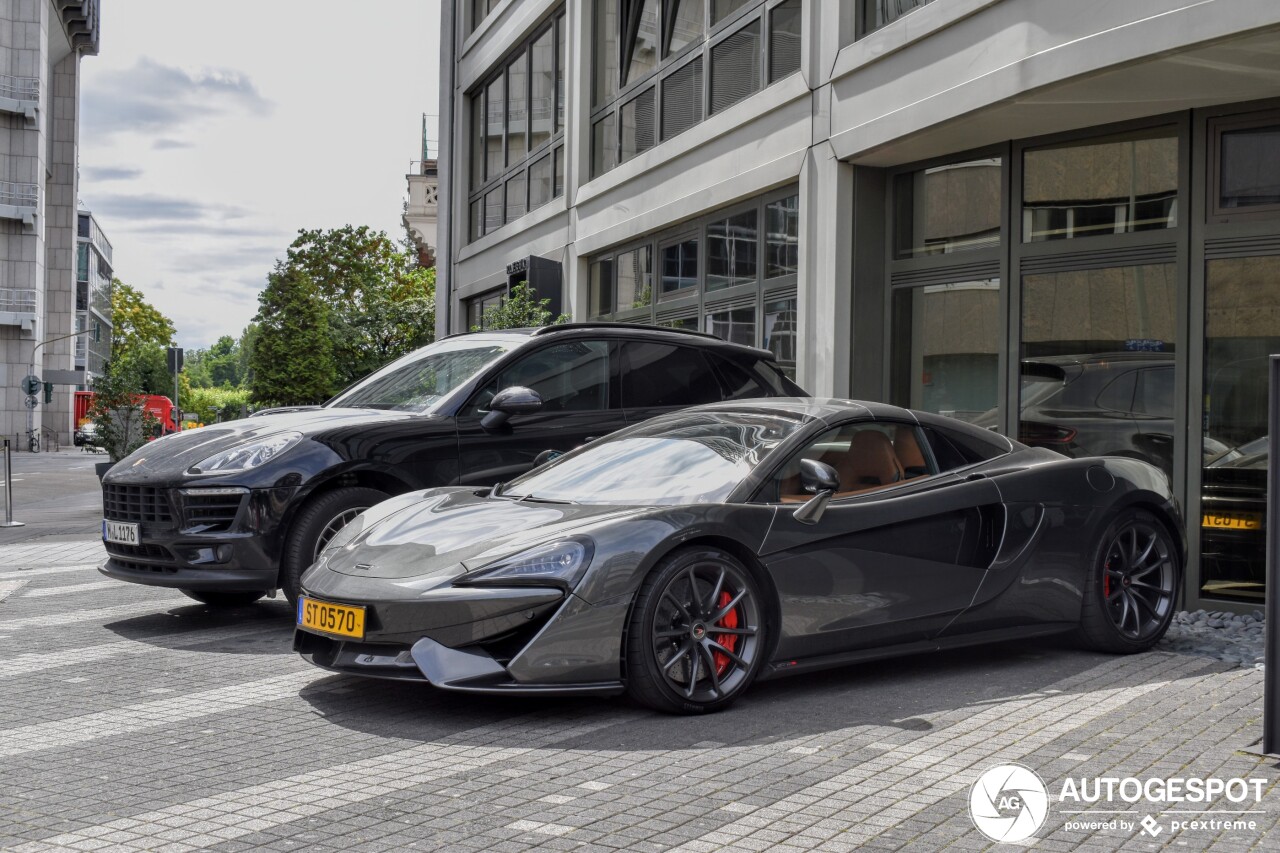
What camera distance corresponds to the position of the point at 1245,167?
8539 millimetres

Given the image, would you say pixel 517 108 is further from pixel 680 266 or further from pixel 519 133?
pixel 680 266

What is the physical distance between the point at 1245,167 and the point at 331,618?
6.44 meters

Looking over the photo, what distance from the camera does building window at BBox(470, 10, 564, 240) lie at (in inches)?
822

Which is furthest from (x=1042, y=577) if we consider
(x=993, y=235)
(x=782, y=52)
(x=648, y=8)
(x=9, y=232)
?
(x=9, y=232)

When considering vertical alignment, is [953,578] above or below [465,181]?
below

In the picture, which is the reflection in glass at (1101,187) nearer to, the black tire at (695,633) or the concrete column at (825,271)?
the concrete column at (825,271)

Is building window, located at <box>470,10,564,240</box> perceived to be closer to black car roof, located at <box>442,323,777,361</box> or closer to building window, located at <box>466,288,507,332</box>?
building window, located at <box>466,288,507,332</box>

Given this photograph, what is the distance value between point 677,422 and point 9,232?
65.8m

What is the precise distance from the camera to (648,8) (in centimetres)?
1708

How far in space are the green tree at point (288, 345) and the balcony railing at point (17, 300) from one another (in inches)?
645

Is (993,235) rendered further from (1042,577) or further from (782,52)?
(1042,577)

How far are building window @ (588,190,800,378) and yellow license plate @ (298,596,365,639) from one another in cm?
798

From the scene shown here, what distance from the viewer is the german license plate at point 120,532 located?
7.39 metres

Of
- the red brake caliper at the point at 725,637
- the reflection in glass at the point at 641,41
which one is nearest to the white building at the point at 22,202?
the reflection in glass at the point at 641,41
